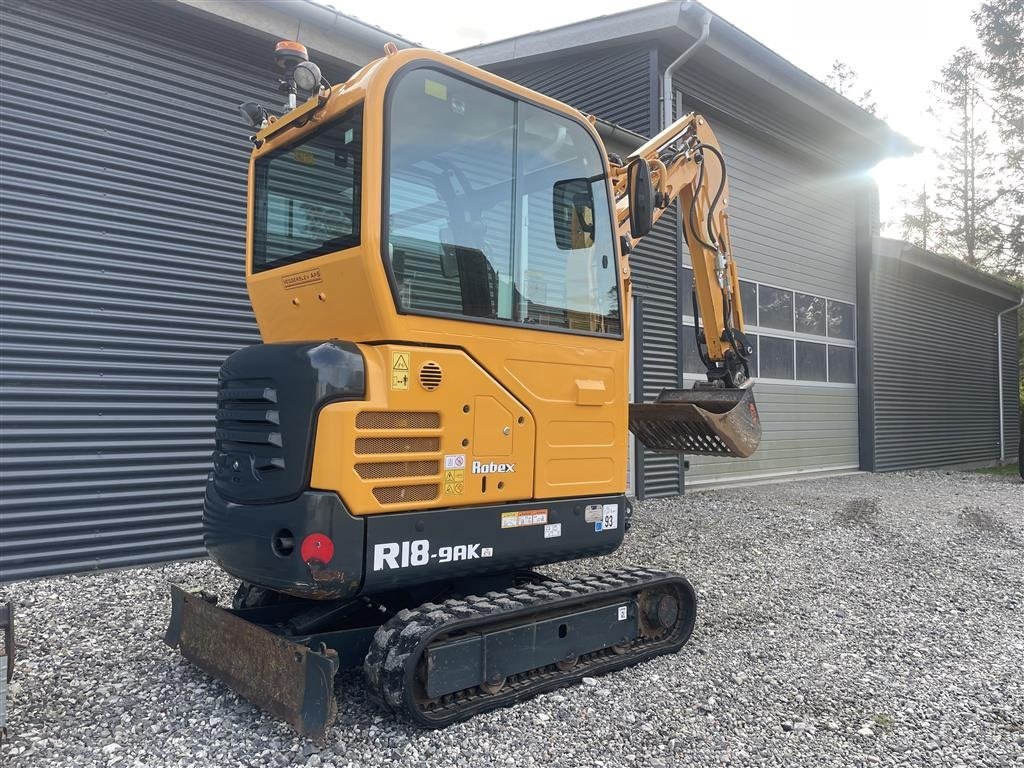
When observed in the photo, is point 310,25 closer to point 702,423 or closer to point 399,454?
point 702,423

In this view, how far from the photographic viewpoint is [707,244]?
18.5 feet

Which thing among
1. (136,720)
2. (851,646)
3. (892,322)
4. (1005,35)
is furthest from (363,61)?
(1005,35)

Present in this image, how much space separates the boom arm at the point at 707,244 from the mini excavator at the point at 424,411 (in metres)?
1.35

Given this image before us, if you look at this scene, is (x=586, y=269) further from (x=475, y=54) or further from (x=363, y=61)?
(x=475, y=54)

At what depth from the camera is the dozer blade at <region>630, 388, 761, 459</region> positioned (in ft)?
16.9

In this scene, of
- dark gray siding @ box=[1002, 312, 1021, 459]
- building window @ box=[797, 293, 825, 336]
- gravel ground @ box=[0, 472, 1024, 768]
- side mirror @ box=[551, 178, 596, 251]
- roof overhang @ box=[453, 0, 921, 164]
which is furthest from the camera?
dark gray siding @ box=[1002, 312, 1021, 459]

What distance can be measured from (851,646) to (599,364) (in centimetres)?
240

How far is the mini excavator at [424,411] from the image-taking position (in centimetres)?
332

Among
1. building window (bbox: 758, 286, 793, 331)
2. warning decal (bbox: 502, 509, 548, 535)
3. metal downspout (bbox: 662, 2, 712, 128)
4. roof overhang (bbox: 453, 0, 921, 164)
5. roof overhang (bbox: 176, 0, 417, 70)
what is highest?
roof overhang (bbox: 453, 0, 921, 164)

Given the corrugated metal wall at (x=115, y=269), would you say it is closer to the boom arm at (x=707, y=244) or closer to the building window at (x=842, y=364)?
the boom arm at (x=707, y=244)

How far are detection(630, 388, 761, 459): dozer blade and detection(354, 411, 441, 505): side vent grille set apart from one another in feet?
7.55

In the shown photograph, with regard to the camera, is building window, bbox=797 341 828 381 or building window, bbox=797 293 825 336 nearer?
building window, bbox=797 341 828 381

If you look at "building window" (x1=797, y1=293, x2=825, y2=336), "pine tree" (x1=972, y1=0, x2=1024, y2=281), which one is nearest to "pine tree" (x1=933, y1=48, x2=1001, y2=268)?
"pine tree" (x1=972, y1=0, x2=1024, y2=281)

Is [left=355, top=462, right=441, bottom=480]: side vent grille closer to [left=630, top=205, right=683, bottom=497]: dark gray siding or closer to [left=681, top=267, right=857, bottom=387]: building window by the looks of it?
[left=630, top=205, right=683, bottom=497]: dark gray siding
